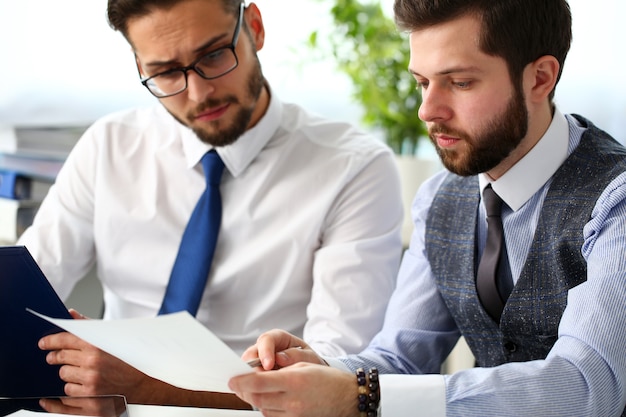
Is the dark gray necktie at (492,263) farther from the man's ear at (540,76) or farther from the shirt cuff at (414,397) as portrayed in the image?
the shirt cuff at (414,397)

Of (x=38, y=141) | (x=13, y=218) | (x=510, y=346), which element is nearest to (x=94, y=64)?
(x=38, y=141)

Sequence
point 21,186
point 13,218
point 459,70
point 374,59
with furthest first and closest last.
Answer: point 374,59
point 21,186
point 13,218
point 459,70

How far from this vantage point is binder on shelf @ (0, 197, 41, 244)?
7.16 ft

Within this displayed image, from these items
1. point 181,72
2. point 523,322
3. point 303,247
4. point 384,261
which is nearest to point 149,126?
point 181,72

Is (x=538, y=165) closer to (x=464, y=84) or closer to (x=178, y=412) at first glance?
(x=464, y=84)

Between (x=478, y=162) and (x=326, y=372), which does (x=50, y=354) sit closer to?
(x=326, y=372)

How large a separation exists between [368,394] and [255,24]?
1.02 meters

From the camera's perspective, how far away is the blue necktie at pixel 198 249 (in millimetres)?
1729

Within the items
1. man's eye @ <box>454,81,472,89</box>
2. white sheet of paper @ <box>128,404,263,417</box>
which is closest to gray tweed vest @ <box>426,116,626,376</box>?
man's eye @ <box>454,81,472,89</box>

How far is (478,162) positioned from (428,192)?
23 centimetres

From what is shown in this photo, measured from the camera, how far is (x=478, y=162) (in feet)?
4.51

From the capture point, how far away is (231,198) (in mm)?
1810

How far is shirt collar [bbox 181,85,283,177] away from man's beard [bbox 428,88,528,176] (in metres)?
0.54

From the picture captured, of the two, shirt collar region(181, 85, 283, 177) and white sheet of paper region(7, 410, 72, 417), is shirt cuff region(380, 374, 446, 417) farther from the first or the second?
shirt collar region(181, 85, 283, 177)
